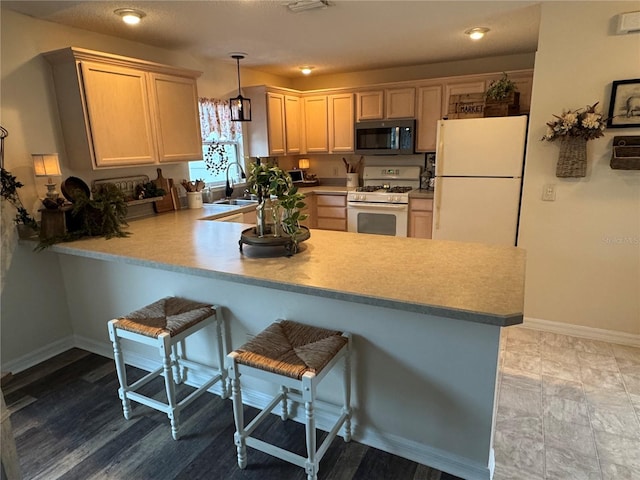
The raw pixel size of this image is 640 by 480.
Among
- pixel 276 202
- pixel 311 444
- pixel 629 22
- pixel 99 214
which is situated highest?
pixel 629 22

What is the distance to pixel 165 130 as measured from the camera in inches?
125

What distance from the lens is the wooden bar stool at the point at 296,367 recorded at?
1578mm

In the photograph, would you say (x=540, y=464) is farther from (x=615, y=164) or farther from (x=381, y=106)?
(x=381, y=106)

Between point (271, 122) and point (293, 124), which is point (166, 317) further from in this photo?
point (293, 124)

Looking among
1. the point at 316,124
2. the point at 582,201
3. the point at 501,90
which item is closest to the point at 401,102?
the point at 316,124

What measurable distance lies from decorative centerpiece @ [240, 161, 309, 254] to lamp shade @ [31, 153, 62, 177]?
55.6 inches

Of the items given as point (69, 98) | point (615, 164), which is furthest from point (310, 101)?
point (615, 164)

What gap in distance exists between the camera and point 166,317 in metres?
2.08

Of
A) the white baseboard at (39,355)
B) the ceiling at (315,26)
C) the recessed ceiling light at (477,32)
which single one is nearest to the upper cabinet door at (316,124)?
the ceiling at (315,26)

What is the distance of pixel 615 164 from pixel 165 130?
11.0 feet

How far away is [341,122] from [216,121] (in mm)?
1568

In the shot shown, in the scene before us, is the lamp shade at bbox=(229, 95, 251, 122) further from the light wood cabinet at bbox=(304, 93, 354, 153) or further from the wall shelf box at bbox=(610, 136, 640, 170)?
the wall shelf box at bbox=(610, 136, 640, 170)

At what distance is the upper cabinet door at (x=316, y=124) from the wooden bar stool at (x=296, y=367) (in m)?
3.52

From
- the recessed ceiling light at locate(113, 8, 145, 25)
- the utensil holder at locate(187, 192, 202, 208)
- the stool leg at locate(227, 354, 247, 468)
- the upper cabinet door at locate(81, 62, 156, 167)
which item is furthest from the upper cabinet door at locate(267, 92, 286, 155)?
the stool leg at locate(227, 354, 247, 468)
